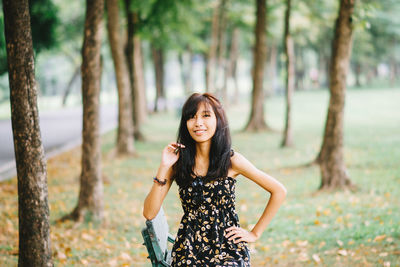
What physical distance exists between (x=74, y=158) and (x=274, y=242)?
9539mm

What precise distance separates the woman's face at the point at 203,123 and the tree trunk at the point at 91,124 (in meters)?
4.29

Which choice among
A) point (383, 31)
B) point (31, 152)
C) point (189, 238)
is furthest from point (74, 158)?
point (383, 31)

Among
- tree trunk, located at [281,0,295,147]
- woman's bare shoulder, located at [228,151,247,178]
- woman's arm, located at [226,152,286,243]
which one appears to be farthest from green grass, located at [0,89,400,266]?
woman's bare shoulder, located at [228,151,247,178]

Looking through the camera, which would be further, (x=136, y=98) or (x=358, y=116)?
(x=358, y=116)

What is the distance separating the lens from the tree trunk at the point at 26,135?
12.3 feet

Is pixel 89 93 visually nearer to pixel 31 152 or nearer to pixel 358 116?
pixel 31 152

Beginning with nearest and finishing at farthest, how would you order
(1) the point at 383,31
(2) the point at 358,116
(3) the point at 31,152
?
(3) the point at 31,152 < (2) the point at 358,116 < (1) the point at 383,31

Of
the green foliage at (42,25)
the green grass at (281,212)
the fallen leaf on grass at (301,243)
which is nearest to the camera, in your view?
the green grass at (281,212)

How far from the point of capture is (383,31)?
122ft

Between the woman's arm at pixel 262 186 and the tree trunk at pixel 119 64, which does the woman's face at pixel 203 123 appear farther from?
the tree trunk at pixel 119 64

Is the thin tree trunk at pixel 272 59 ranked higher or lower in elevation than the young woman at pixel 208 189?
higher

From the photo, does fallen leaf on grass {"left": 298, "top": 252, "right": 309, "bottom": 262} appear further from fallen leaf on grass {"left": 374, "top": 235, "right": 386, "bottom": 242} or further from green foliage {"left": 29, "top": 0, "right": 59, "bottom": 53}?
green foliage {"left": 29, "top": 0, "right": 59, "bottom": 53}

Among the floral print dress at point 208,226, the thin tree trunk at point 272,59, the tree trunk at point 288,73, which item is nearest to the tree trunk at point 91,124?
the floral print dress at point 208,226

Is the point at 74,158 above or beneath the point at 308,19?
beneath
